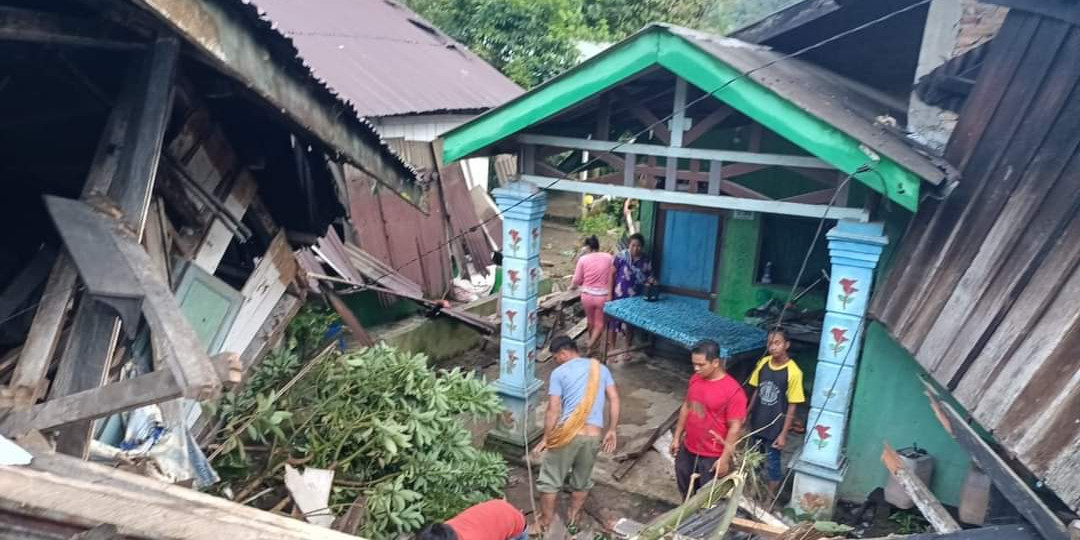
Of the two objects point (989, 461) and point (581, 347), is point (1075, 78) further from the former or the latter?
point (581, 347)

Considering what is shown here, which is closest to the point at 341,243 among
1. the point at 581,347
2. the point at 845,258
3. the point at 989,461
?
the point at 581,347

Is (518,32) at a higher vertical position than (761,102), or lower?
lower

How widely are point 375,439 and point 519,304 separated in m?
2.96

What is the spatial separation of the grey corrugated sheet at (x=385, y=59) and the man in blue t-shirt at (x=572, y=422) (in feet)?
14.6

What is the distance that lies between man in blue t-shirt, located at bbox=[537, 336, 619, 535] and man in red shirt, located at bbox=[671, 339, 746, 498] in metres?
0.60

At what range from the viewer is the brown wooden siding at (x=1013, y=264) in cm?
326

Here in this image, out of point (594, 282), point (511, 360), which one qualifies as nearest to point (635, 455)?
point (511, 360)

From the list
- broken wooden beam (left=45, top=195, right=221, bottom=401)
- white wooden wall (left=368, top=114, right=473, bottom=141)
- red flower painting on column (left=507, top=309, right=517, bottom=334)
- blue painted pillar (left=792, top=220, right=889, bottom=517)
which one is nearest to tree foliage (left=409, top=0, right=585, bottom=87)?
white wooden wall (left=368, top=114, right=473, bottom=141)

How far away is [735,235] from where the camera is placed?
905cm

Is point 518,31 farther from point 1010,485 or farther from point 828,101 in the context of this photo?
point 1010,485

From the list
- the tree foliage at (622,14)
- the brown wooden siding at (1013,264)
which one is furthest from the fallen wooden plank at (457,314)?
the tree foliage at (622,14)

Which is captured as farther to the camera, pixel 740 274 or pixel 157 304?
pixel 740 274

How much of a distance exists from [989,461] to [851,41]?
5578mm

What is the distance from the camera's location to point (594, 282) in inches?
371
